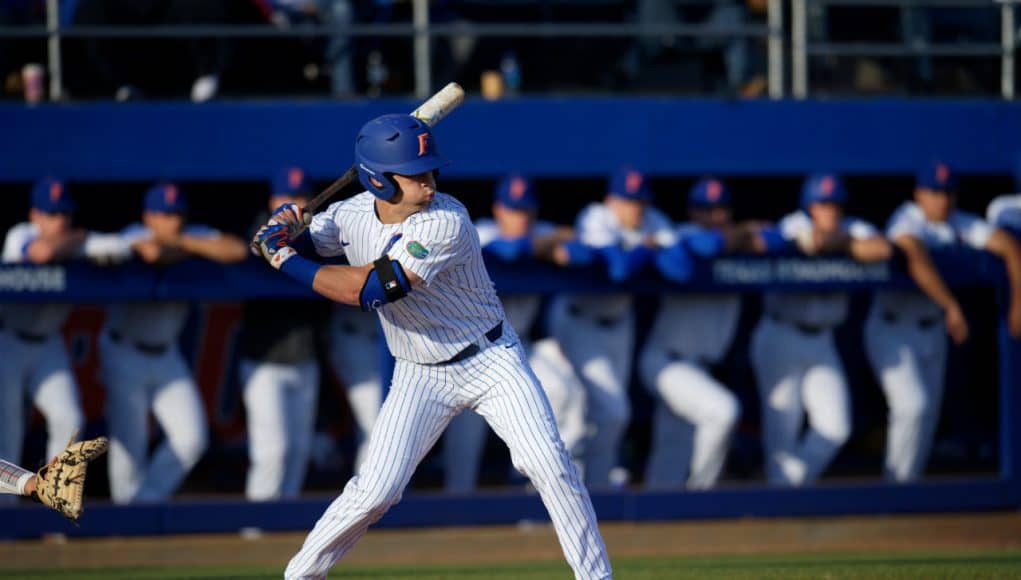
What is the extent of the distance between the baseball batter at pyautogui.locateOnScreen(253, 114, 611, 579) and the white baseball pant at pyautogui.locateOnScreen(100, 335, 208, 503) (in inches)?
119

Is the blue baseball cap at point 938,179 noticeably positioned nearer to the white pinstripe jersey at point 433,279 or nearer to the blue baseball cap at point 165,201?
the blue baseball cap at point 165,201

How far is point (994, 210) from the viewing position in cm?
853

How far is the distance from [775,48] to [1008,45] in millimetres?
1443

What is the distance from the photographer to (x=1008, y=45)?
927 centimetres

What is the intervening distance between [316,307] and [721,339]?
203 centimetres

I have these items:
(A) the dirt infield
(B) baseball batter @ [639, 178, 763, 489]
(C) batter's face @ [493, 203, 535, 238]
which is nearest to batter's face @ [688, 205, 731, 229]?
(B) baseball batter @ [639, 178, 763, 489]

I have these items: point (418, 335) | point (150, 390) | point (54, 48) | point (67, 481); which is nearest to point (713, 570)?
point (418, 335)

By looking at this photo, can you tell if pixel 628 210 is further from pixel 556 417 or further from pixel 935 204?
pixel 935 204

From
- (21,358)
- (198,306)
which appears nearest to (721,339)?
(198,306)

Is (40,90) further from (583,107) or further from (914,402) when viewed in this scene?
(914,402)

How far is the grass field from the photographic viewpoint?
5.94 m

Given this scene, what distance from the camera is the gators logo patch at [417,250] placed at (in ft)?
15.0

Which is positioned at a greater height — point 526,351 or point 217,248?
point 217,248

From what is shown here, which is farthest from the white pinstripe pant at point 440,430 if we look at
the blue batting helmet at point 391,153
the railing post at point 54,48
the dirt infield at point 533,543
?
the railing post at point 54,48
